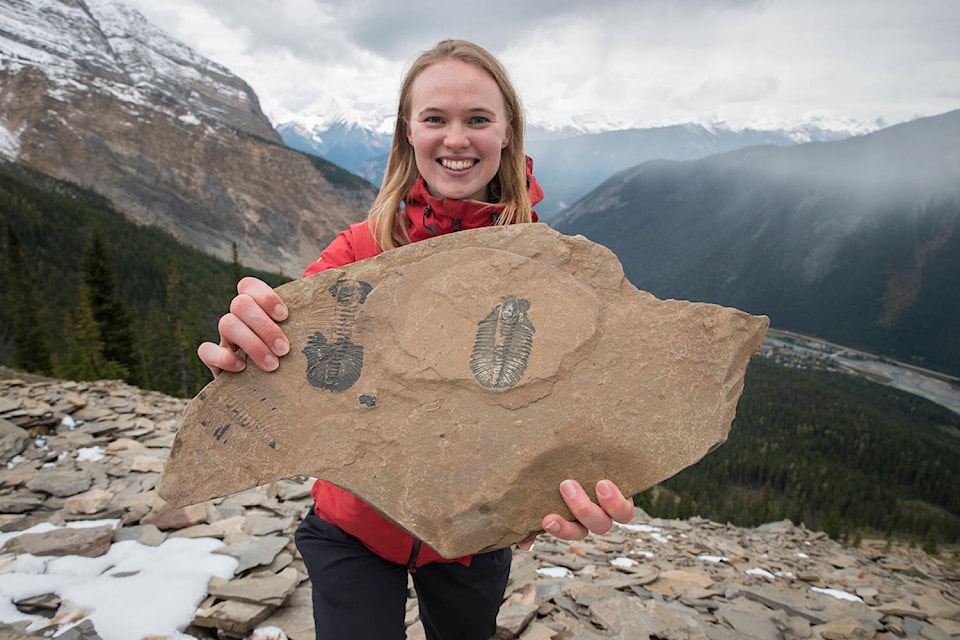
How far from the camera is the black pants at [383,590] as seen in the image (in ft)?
7.38

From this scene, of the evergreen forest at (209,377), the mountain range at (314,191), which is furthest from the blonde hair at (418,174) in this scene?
the mountain range at (314,191)

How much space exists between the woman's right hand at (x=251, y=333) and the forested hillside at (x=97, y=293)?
86.4ft

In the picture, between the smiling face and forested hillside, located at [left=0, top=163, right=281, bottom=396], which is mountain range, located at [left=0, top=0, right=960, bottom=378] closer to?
forested hillside, located at [left=0, top=163, right=281, bottom=396]

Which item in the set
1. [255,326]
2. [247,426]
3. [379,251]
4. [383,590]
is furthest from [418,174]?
[383,590]

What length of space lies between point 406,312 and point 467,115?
100 cm

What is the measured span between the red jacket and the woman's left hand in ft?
1.96

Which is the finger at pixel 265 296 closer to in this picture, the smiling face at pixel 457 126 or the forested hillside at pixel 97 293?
the smiling face at pixel 457 126

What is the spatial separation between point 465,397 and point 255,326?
0.98 m

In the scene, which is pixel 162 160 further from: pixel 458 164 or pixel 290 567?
pixel 458 164

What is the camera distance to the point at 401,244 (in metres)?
2.84

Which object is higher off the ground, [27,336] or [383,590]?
[383,590]

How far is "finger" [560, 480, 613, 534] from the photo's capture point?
223 cm

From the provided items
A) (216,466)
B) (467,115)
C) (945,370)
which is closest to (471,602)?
(216,466)

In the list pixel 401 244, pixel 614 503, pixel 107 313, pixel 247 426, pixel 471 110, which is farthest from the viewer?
pixel 107 313
